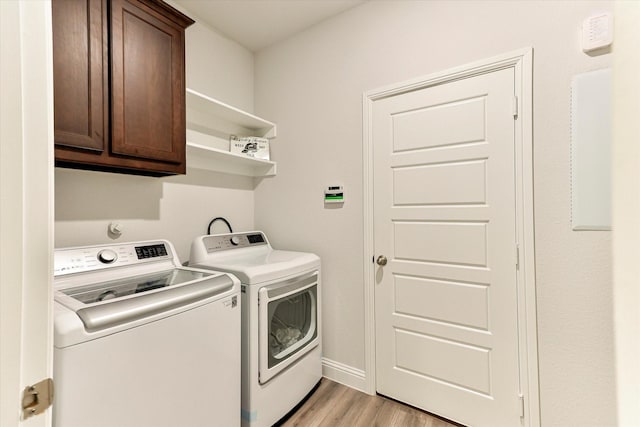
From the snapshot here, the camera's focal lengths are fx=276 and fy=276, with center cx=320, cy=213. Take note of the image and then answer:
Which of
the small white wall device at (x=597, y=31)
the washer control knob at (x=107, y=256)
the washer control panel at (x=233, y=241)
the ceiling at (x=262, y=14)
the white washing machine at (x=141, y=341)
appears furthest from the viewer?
the ceiling at (x=262, y=14)

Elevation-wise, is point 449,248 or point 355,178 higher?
point 355,178

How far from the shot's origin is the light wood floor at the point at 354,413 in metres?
1.68

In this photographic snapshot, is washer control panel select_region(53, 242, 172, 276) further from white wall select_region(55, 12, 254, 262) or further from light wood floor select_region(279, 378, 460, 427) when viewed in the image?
light wood floor select_region(279, 378, 460, 427)

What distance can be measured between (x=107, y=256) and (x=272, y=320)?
964mm

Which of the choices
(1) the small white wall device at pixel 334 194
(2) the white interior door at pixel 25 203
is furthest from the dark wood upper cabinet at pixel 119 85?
(1) the small white wall device at pixel 334 194

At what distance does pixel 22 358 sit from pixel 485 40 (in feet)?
7.24

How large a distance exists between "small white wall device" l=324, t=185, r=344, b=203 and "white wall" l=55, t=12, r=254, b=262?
2.68ft

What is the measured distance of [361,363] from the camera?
6.61 ft

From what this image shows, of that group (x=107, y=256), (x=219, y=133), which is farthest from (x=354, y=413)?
(x=219, y=133)

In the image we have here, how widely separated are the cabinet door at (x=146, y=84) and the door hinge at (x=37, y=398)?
117 cm

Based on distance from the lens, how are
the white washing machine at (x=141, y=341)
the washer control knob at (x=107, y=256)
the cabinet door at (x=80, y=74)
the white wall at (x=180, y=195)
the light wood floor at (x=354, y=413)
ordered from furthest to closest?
the light wood floor at (x=354, y=413), the white wall at (x=180, y=195), the washer control knob at (x=107, y=256), the cabinet door at (x=80, y=74), the white washing machine at (x=141, y=341)

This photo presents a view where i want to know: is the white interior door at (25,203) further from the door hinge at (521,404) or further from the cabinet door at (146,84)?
the door hinge at (521,404)

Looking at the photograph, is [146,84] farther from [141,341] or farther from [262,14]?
[141,341]

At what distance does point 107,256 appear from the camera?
4.68 ft
